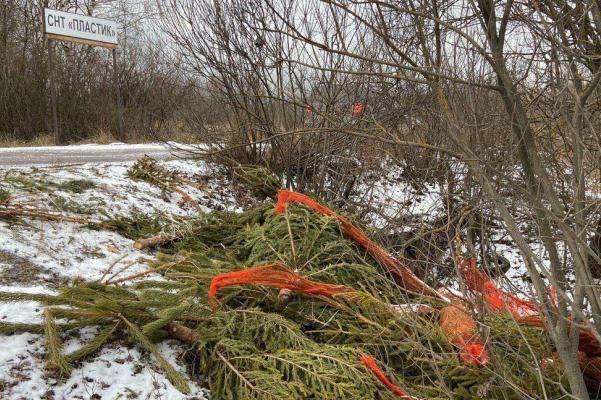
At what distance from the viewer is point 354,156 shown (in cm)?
634

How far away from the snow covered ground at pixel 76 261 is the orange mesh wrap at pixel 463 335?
1342mm

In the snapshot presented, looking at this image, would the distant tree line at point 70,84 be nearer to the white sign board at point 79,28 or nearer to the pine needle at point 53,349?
the white sign board at point 79,28

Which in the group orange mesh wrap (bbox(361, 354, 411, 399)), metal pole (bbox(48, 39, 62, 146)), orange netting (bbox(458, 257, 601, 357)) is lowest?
orange mesh wrap (bbox(361, 354, 411, 399))

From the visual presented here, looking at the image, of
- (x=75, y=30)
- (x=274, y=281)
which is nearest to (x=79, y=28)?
(x=75, y=30)

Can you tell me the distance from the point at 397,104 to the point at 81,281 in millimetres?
4362

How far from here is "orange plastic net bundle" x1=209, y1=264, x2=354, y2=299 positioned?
327 cm

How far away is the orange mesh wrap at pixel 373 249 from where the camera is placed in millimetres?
3898

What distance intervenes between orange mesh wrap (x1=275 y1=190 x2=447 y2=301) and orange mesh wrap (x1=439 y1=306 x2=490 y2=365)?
0.29m

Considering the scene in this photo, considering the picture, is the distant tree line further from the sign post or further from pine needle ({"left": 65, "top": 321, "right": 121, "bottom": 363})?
pine needle ({"left": 65, "top": 321, "right": 121, "bottom": 363})

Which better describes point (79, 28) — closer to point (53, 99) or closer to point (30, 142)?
point (53, 99)

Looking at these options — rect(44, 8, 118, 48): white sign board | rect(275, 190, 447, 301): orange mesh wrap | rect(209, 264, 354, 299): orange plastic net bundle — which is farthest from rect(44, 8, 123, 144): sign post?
rect(209, 264, 354, 299): orange plastic net bundle

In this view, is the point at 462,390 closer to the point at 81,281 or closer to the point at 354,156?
the point at 81,281

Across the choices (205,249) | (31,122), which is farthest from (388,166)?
(31,122)

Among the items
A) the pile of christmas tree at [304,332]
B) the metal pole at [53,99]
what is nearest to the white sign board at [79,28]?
Answer: the metal pole at [53,99]
